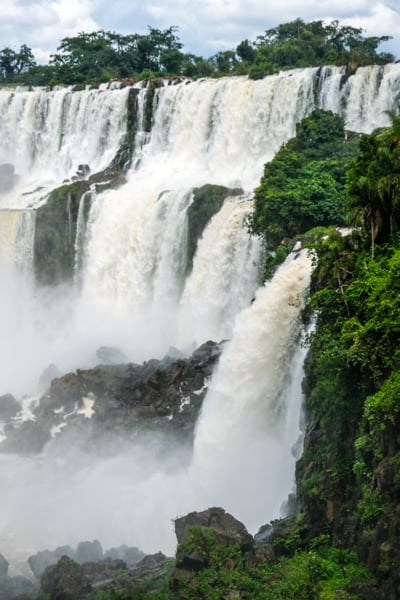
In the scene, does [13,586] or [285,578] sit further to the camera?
[13,586]

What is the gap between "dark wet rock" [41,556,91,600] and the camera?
13062 mm

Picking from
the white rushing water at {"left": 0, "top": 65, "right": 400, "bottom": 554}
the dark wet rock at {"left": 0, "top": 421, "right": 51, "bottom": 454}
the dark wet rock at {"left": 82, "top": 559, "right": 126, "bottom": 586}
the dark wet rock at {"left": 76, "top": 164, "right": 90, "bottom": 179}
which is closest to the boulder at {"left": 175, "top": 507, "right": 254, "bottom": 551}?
the dark wet rock at {"left": 82, "top": 559, "right": 126, "bottom": 586}

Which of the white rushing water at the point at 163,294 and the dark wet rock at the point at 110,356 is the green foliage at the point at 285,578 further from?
the dark wet rock at the point at 110,356

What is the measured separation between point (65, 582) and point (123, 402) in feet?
28.4

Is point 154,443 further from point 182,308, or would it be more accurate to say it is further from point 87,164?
point 87,164

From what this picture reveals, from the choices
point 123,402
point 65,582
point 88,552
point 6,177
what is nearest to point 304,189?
point 123,402

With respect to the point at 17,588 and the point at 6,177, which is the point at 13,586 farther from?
the point at 6,177

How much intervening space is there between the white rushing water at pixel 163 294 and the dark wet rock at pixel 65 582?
266 cm

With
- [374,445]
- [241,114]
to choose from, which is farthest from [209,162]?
[374,445]

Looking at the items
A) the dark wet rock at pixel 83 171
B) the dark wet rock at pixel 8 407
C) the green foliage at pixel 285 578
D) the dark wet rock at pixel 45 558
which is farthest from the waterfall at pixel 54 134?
the green foliage at pixel 285 578

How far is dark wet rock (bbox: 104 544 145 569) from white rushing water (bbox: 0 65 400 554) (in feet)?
2.32

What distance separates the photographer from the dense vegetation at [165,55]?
4591 centimetres

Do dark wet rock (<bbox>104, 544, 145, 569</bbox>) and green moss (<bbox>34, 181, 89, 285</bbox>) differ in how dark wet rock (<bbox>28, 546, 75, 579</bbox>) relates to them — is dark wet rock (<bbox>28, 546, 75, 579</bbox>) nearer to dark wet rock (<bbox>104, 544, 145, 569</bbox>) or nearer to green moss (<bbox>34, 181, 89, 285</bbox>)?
dark wet rock (<bbox>104, 544, 145, 569</bbox>)

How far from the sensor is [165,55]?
5347 cm
